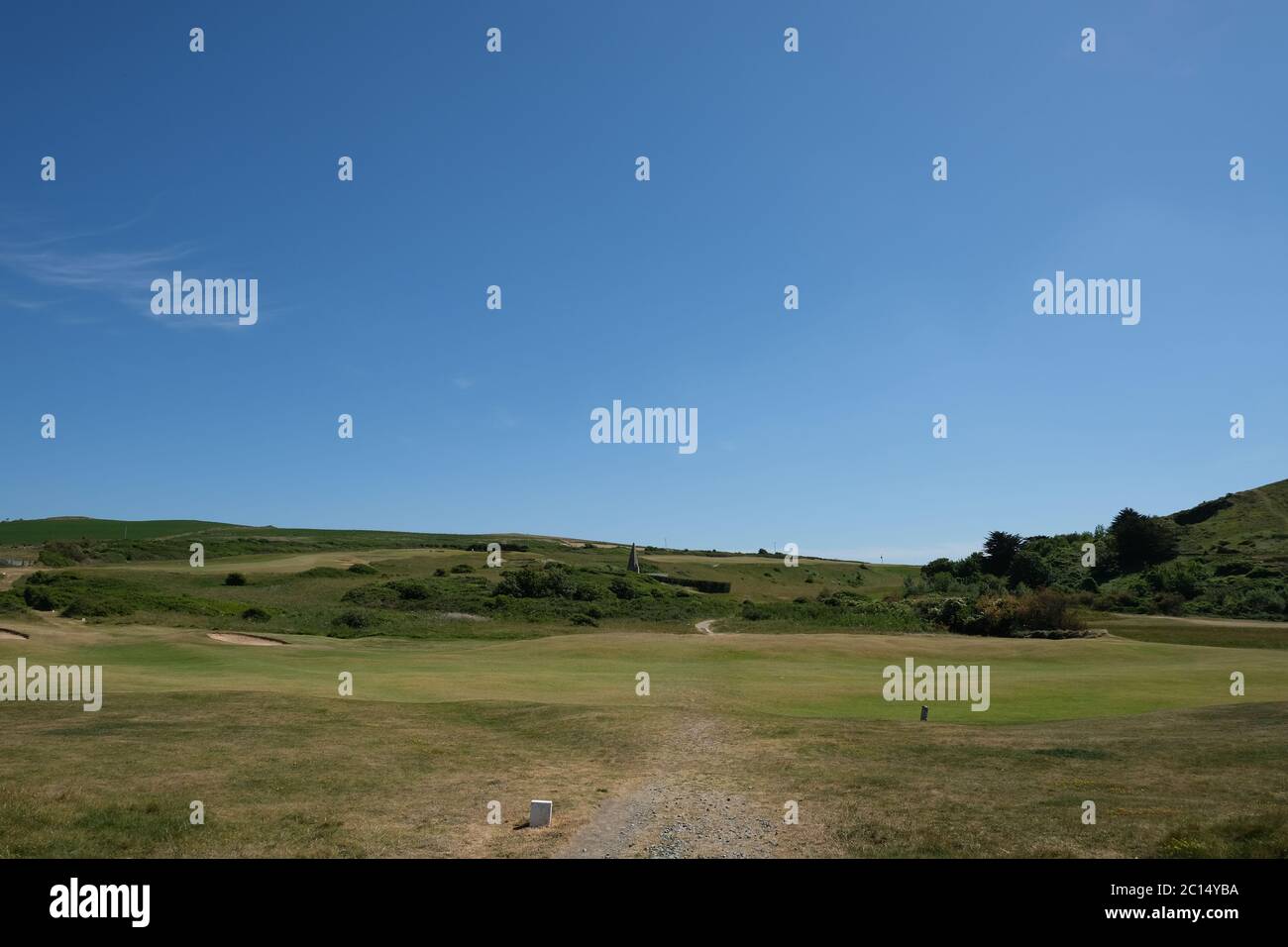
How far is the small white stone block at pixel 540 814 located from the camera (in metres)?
15.0

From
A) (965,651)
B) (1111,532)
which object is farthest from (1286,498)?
(965,651)

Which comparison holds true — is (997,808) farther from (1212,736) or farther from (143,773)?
(143,773)

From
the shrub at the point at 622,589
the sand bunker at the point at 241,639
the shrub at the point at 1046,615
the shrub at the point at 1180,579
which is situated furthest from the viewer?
the shrub at the point at 622,589

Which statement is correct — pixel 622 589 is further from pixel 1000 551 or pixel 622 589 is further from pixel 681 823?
pixel 681 823

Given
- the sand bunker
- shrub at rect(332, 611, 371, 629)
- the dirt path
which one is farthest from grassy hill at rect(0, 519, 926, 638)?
the dirt path

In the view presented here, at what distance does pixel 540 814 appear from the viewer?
15008mm

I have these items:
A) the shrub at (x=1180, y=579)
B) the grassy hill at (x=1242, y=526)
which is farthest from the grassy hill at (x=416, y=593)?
the grassy hill at (x=1242, y=526)

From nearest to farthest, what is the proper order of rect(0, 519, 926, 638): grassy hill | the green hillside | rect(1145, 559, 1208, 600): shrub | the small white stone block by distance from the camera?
the small white stone block → rect(0, 519, 926, 638): grassy hill → rect(1145, 559, 1208, 600): shrub → the green hillside

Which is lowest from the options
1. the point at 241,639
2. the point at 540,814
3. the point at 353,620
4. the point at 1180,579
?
the point at 353,620

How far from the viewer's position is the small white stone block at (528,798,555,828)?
1495 cm

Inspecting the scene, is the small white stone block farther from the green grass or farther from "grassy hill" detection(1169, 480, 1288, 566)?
"grassy hill" detection(1169, 480, 1288, 566)

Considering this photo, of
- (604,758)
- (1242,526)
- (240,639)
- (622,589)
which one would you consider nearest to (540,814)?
(604,758)

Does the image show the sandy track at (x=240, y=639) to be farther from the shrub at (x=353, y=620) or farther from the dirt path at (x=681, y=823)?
the dirt path at (x=681, y=823)

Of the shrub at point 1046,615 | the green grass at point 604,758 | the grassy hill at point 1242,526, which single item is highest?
the grassy hill at point 1242,526
